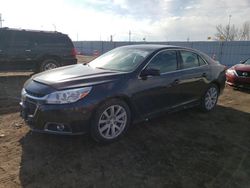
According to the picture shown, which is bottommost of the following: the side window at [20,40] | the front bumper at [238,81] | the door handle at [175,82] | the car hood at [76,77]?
the front bumper at [238,81]

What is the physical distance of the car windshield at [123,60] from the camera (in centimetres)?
453

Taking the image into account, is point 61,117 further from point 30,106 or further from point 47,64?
point 47,64

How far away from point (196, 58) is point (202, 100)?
3.34ft

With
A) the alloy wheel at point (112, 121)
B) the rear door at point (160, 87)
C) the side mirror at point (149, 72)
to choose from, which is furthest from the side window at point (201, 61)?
the alloy wheel at point (112, 121)

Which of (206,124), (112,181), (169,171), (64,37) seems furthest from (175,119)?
(64,37)

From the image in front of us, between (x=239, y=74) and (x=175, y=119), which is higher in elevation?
(x=239, y=74)

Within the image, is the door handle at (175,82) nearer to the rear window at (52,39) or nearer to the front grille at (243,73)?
the front grille at (243,73)

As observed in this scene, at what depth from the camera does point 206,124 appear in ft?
17.4

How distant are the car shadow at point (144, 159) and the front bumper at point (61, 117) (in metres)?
0.34

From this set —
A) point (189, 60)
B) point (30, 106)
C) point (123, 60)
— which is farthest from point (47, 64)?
point (30, 106)

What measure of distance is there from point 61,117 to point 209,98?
4.01 meters

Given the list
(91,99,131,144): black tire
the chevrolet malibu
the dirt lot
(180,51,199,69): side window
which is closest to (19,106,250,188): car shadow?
the dirt lot

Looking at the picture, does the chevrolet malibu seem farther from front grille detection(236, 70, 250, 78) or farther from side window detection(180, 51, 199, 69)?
front grille detection(236, 70, 250, 78)

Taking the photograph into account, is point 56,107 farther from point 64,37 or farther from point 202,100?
point 64,37
